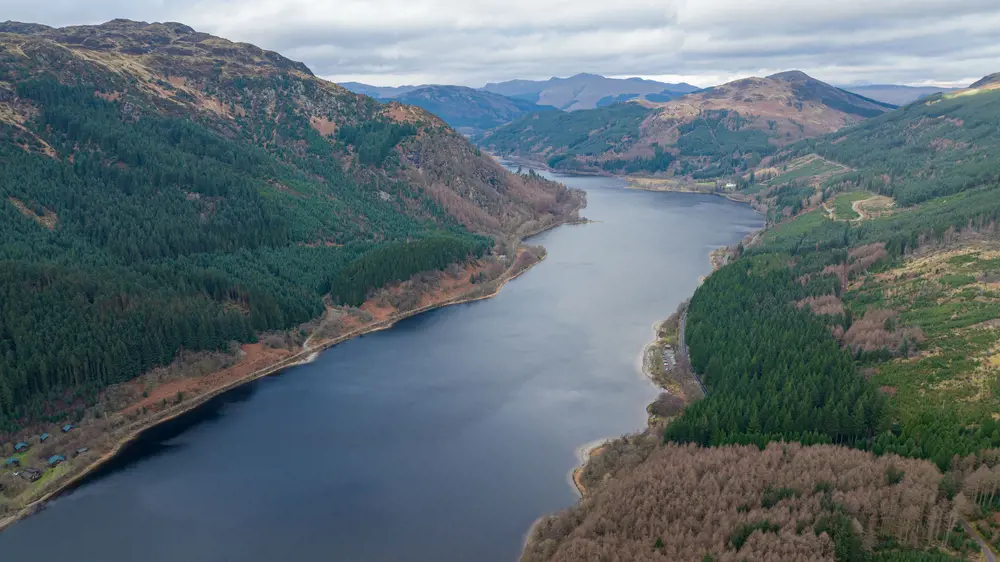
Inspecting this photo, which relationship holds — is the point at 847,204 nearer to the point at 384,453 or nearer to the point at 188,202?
the point at 384,453

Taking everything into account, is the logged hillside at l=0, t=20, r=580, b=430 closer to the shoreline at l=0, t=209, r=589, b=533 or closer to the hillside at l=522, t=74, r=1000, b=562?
the shoreline at l=0, t=209, r=589, b=533

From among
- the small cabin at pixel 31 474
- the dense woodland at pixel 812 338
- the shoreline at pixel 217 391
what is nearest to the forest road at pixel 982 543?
the dense woodland at pixel 812 338

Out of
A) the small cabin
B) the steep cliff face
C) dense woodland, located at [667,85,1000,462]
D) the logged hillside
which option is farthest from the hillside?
the steep cliff face

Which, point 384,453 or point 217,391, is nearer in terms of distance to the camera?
point 384,453

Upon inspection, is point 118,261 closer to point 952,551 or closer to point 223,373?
point 223,373

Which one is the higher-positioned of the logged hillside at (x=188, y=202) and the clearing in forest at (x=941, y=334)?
the logged hillside at (x=188, y=202)

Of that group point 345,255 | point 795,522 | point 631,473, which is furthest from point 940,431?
point 345,255

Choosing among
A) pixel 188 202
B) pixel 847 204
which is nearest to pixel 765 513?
pixel 188 202

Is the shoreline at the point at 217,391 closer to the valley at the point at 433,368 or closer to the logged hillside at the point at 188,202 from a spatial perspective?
the valley at the point at 433,368
